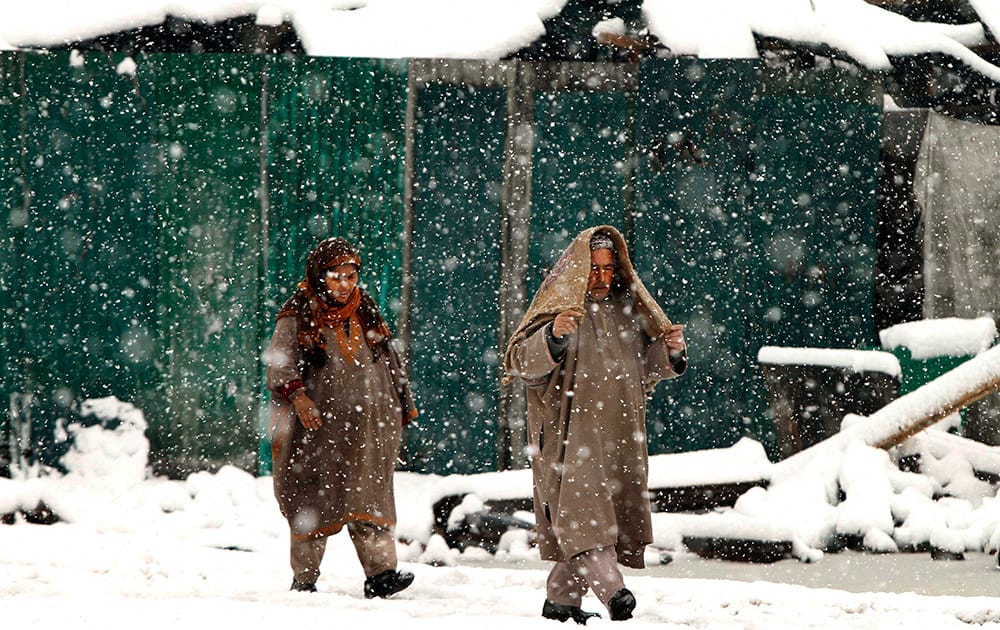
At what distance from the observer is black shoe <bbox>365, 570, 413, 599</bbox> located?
6910 millimetres

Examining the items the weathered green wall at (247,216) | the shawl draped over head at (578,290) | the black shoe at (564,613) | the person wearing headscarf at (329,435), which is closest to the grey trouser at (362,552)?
the person wearing headscarf at (329,435)

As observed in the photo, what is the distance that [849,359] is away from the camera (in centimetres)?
955

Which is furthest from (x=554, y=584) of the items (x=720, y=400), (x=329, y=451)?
(x=720, y=400)

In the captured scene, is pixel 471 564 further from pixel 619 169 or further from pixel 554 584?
pixel 619 169

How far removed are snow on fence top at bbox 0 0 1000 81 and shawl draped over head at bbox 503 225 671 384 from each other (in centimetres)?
384

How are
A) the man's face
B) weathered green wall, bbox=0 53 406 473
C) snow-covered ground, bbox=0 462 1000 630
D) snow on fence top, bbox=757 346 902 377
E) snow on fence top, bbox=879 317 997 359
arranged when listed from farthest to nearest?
snow on fence top, bbox=879 317 997 359, weathered green wall, bbox=0 53 406 473, snow on fence top, bbox=757 346 902 377, the man's face, snow-covered ground, bbox=0 462 1000 630

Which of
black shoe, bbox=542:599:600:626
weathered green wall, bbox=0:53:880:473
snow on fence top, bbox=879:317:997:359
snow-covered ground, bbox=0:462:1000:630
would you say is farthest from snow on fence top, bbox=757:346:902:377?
black shoe, bbox=542:599:600:626

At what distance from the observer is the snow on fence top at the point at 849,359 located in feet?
31.2

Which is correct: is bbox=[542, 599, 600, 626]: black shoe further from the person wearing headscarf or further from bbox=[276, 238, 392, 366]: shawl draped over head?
bbox=[276, 238, 392, 366]: shawl draped over head

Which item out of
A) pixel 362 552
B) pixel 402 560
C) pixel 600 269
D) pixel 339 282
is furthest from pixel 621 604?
pixel 402 560

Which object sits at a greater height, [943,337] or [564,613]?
[943,337]

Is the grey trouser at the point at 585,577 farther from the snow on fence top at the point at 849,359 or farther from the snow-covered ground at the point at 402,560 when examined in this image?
the snow on fence top at the point at 849,359

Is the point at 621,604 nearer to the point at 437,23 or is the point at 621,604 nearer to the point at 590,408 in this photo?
the point at 590,408

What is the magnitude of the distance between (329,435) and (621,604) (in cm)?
182
